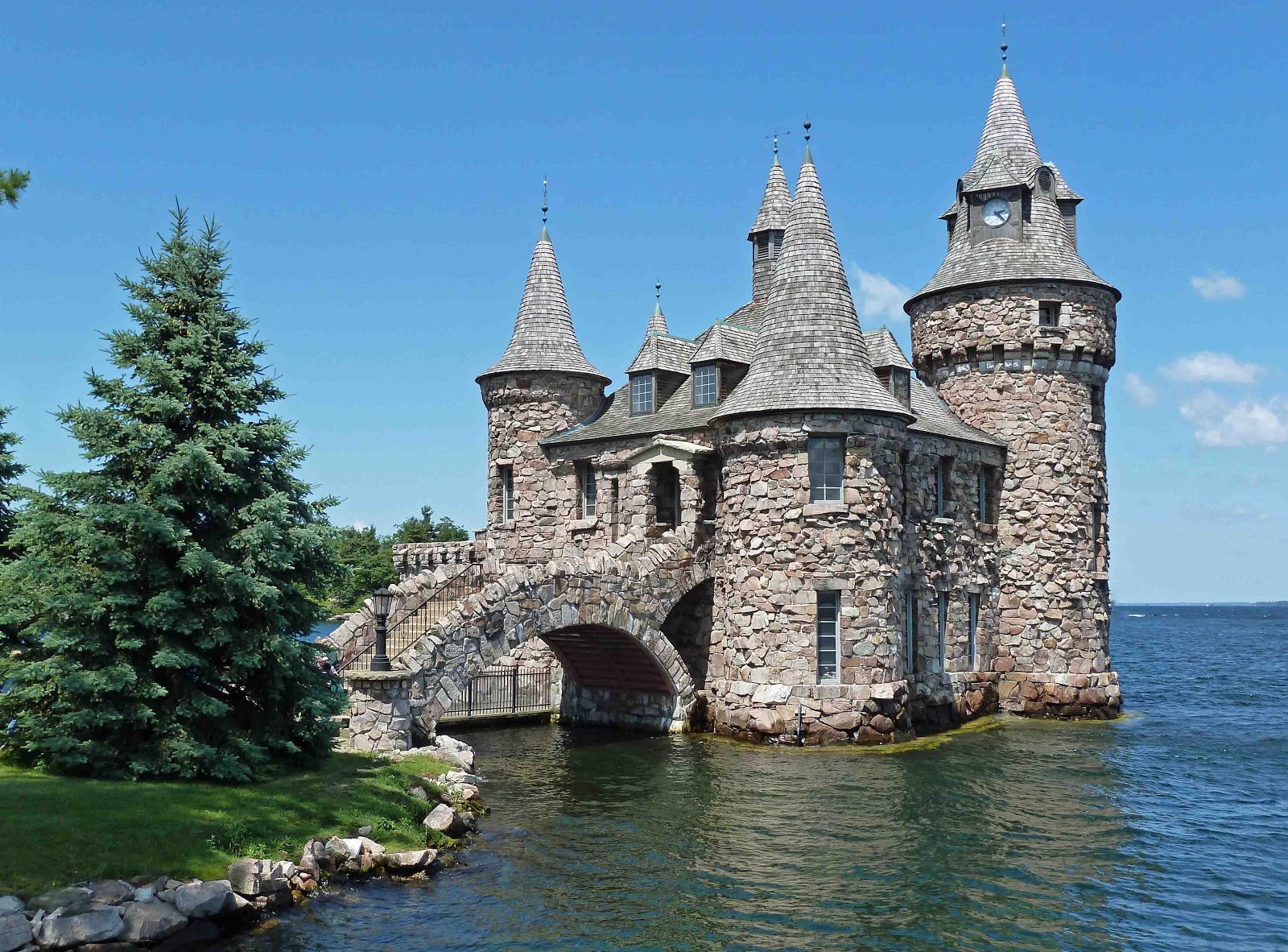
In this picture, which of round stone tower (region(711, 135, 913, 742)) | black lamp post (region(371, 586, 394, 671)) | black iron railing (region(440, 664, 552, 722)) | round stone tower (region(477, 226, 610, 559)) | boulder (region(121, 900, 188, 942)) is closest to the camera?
boulder (region(121, 900, 188, 942))

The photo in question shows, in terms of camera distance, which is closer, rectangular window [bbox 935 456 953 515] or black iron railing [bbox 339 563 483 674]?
black iron railing [bbox 339 563 483 674]

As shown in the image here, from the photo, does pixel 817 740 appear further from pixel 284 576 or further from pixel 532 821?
pixel 284 576

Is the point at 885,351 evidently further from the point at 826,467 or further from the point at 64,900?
the point at 64,900

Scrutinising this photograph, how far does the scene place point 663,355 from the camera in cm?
3503

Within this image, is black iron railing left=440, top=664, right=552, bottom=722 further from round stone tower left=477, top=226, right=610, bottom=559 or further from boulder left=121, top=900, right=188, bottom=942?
boulder left=121, top=900, right=188, bottom=942

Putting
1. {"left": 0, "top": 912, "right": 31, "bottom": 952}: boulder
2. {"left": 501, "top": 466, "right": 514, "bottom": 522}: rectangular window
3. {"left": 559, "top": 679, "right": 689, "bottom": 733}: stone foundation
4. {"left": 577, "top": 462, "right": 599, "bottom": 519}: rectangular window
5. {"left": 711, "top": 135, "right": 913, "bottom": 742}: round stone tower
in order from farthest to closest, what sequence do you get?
{"left": 501, "top": 466, "right": 514, "bottom": 522}: rectangular window, {"left": 577, "top": 462, "right": 599, "bottom": 519}: rectangular window, {"left": 559, "top": 679, "right": 689, "bottom": 733}: stone foundation, {"left": 711, "top": 135, "right": 913, "bottom": 742}: round stone tower, {"left": 0, "top": 912, "right": 31, "bottom": 952}: boulder

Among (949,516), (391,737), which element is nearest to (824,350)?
(949,516)

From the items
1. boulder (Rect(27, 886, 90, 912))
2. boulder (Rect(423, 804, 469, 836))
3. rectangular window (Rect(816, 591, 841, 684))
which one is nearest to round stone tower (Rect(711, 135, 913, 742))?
rectangular window (Rect(816, 591, 841, 684))

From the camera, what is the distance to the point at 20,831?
14.1m

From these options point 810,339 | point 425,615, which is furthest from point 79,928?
point 810,339

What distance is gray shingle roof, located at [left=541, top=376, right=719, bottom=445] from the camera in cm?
3209

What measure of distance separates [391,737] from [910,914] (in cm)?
1121

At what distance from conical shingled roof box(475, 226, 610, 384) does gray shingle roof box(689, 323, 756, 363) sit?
467 centimetres

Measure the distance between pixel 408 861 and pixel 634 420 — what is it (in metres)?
19.3
